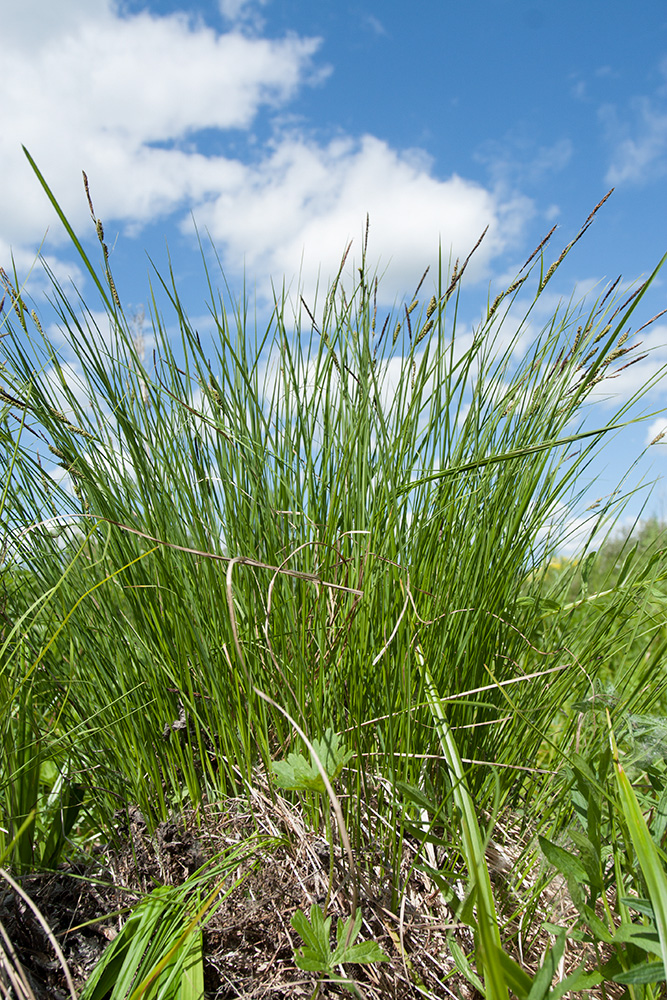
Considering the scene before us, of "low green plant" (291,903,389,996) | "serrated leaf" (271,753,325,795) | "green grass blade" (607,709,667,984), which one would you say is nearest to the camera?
"green grass blade" (607,709,667,984)

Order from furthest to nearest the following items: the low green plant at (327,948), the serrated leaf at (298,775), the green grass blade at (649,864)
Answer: the serrated leaf at (298,775) → the low green plant at (327,948) → the green grass blade at (649,864)

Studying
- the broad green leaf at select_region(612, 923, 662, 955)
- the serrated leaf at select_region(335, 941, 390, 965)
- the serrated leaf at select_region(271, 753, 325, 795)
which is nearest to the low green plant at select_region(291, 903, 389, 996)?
the serrated leaf at select_region(335, 941, 390, 965)

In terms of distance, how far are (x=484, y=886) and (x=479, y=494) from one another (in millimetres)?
659

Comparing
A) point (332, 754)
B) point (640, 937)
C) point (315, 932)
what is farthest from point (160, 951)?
point (640, 937)

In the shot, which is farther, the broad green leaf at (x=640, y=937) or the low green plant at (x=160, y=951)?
the low green plant at (x=160, y=951)

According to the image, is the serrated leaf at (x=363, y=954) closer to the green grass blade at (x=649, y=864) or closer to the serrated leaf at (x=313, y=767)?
the serrated leaf at (x=313, y=767)

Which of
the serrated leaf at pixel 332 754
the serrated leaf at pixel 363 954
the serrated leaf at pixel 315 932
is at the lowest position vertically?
the serrated leaf at pixel 363 954

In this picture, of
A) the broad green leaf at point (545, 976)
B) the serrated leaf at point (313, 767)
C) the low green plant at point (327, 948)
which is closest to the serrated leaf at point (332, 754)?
the serrated leaf at point (313, 767)

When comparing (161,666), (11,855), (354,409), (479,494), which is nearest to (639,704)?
(479,494)

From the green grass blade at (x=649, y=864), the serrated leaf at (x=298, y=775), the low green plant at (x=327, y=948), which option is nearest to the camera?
the green grass blade at (x=649, y=864)

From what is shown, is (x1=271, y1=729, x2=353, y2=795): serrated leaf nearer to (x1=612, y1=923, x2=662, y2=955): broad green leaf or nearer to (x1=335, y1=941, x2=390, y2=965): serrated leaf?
(x1=335, y1=941, x2=390, y2=965): serrated leaf

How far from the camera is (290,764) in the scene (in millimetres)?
940

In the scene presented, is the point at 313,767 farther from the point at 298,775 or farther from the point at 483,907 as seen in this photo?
the point at 483,907

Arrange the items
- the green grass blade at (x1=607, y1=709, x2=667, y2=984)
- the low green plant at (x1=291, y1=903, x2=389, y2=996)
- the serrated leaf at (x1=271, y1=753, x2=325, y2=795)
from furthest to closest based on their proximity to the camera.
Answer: the serrated leaf at (x1=271, y1=753, x2=325, y2=795) < the low green plant at (x1=291, y1=903, x2=389, y2=996) < the green grass blade at (x1=607, y1=709, x2=667, y2=984)
